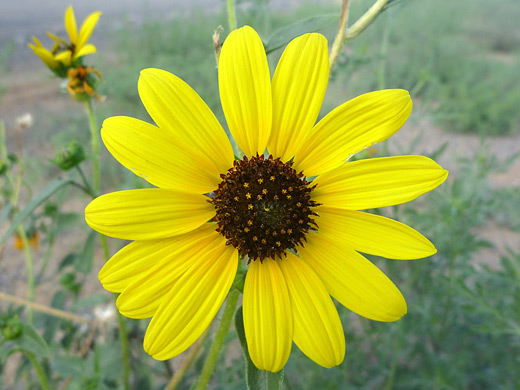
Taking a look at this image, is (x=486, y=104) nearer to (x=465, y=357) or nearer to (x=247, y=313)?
(x=465, y=357)

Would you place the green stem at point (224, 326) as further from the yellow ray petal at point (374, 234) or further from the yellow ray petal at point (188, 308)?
the yellow ray petal at point (374, 234)

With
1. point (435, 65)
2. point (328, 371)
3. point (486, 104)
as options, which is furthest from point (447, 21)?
point (328, 371)

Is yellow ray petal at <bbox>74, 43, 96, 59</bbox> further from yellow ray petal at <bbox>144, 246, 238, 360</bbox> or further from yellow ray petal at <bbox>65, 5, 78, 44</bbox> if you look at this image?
yellow ray petal at <bbox>144, 246, 238, 360</bbox>

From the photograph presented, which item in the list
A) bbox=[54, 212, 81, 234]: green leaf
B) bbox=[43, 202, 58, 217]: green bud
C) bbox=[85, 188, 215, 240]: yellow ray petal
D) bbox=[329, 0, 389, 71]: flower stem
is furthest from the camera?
bbox=[43, 202, 58, 217]: green bud

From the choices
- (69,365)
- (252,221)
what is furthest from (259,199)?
(69,365)

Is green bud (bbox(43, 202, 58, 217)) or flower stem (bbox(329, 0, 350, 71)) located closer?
flower stem (bbox(329, 0, 350, 71))

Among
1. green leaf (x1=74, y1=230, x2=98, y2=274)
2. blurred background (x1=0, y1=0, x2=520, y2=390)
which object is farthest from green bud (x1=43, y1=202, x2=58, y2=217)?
green leaf (x1=74, y1=230, x2=98, y2=274)
